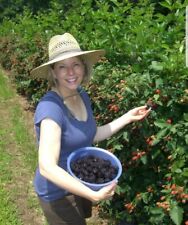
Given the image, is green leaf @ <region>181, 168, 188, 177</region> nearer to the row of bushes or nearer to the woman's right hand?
the row of bushes

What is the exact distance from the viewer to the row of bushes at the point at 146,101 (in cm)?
308

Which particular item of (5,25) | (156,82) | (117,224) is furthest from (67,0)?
(156,82)

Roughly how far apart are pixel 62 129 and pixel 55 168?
33cm

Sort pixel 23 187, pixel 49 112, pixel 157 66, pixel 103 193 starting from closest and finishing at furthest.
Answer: pixel 103 193 < pixel 49 112 < pixel 157 66 < pixel 23 187

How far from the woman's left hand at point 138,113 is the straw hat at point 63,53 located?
1.36 feet

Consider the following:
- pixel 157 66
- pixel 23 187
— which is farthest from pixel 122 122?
pixel 23 187

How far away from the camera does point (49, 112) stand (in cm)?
279

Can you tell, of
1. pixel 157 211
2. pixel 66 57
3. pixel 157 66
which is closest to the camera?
pixel 66 57

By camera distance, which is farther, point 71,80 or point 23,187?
point 23,187

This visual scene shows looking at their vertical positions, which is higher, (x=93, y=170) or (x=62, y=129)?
(x=62, y=129)

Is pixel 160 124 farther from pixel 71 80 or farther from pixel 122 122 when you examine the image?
pixel 71 80

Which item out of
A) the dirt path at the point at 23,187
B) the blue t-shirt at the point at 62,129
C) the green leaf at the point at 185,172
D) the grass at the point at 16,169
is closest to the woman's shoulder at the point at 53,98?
the blue t-shirt at the point at 62,129

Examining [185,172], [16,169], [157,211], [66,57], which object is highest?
[66,57]

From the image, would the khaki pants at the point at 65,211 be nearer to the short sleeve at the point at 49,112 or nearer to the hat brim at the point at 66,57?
the short sleeve at the point at 49,112
